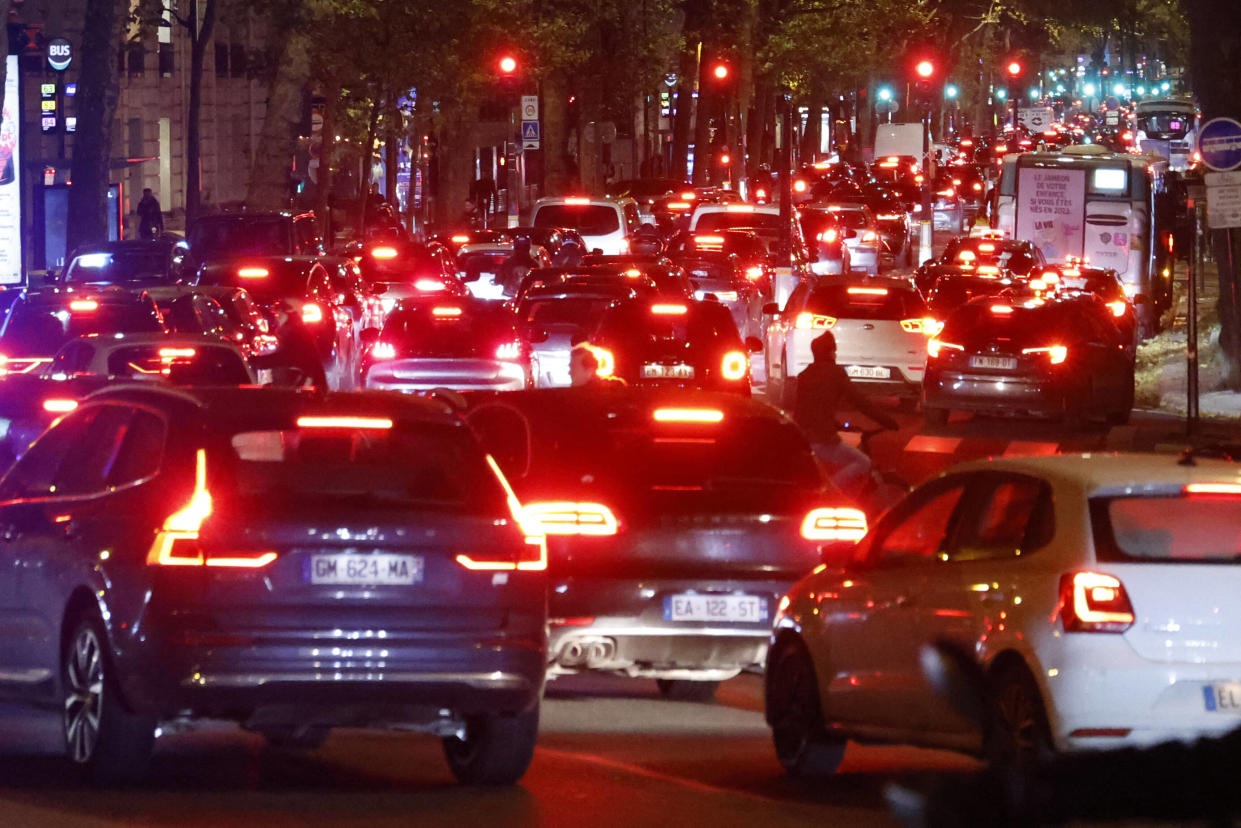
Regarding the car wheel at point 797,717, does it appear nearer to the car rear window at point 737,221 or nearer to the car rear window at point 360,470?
the car rear window at point 360,470

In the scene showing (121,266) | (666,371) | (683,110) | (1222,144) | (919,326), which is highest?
(683,110)

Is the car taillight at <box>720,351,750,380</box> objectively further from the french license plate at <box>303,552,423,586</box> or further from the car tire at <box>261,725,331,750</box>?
the french license plate at <box>303,552,423,586</box>

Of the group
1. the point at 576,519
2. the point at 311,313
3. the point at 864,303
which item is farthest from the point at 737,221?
the point at 576,519

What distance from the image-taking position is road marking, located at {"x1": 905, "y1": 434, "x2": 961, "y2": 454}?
24.2 meters

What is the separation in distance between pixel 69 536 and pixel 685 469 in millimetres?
3050

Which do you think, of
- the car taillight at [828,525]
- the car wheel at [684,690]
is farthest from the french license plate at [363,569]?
the car wheel at [684,690]

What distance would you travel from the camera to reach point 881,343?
2828cm

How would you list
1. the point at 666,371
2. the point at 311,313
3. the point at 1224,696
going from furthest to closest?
1. the point at 311,313
2. the point at 666,371
3. the point at 1224,696

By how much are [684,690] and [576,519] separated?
178 cm

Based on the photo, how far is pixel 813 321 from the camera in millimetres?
28422

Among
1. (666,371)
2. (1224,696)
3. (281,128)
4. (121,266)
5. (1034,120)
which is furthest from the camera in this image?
(1034,120)

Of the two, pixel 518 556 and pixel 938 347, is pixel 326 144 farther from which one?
pixel 518 556

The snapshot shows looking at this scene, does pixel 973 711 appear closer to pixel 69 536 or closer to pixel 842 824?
pixel 842 824

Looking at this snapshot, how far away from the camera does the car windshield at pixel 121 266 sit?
31889mm
